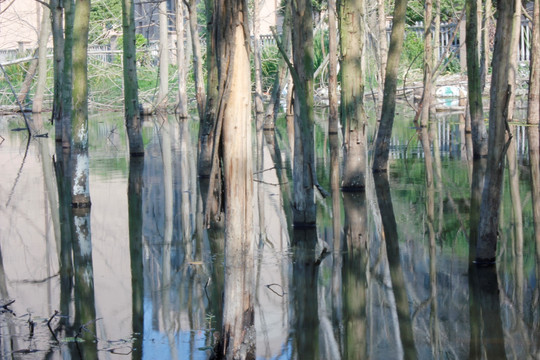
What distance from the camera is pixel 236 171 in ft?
17.5

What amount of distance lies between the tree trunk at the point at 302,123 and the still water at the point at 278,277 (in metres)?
0.34

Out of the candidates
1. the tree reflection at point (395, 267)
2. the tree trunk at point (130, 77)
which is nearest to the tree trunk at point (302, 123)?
the tree reflection at point (395, 267)

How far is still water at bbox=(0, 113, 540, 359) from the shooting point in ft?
18.8

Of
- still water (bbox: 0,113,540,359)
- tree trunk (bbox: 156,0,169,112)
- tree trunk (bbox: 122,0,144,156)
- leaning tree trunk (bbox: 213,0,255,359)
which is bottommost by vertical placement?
still water (bbox: 0,113,540,359)

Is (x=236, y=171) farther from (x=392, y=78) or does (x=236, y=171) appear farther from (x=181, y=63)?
(x=181, y=63)

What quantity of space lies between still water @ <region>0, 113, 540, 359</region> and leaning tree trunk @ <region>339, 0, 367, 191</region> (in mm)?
519

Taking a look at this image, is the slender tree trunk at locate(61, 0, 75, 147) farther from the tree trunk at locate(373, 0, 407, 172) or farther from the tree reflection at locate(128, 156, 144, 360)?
the tree trunk at locate(373, 0, 407, 172)

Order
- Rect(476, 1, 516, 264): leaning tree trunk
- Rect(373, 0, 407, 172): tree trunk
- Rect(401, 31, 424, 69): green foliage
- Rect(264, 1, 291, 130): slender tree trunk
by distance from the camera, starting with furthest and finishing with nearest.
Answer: Rect(401, 31, 424, 69): green foliage, Rect(264, 1, 291, 130): slender tree trunk, Rect(373, 0, 407, 172): tree trunk, Rect(476, 1, 516, 264): leaning tree trunk

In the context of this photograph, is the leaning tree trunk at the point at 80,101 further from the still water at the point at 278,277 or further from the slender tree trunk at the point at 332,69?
the slender tree trunk at the point at 332,69

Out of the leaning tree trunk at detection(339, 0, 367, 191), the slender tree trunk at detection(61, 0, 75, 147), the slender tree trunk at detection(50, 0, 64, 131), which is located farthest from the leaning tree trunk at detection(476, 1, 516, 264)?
the slender tree trunk at detection(50, 0, 64, 131)

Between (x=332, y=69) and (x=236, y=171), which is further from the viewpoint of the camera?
(x=332, y=69)

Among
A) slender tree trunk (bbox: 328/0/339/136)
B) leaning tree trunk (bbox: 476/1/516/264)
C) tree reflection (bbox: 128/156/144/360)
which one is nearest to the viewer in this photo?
tree reflection (bbox: 128/156/144/360)

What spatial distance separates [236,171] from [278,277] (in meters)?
2.48

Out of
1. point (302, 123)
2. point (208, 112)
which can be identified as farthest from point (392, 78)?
point (302, 123)
